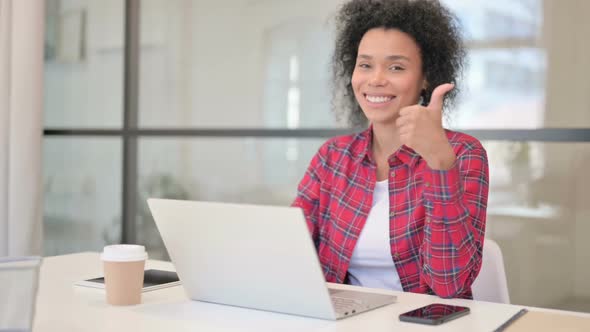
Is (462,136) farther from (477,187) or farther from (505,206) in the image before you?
(505,206)

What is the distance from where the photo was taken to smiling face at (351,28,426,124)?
72.7 inches

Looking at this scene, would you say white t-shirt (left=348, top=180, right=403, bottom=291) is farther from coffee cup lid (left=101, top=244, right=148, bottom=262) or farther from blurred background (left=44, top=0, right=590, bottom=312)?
coffee cup lid (left=101, top=244, right=148, bottom=262)

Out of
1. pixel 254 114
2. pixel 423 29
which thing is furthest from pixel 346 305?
pixel 254 114

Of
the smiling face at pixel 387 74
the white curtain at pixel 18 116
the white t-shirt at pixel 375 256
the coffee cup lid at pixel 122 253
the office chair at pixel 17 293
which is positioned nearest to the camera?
the office chair at pixel 17 293

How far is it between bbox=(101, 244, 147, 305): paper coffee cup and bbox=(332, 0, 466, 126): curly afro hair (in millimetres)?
978

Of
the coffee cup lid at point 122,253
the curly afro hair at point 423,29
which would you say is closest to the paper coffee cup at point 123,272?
the coffee cup lid at point 122,253

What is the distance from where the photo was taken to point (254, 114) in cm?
314

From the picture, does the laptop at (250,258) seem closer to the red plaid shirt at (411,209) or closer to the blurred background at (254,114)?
the red plaid shirt at (411,209)

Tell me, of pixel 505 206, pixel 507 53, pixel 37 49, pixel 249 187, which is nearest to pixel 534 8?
pixel 507 53

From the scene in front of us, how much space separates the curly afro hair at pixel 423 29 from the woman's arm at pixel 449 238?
1.79 feet

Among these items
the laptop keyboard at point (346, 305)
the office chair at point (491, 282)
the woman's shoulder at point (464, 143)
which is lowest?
the office chair at point (491, 282)

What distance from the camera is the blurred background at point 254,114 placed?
8.00 feet

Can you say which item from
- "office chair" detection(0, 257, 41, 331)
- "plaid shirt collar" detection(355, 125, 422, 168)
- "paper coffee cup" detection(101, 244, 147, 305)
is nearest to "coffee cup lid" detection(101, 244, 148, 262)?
"paper coffee cup" detection(101, 244, 147, 305)

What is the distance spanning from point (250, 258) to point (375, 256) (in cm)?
60
